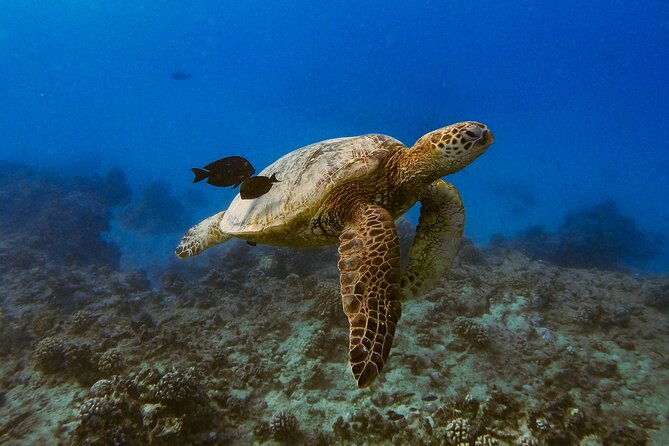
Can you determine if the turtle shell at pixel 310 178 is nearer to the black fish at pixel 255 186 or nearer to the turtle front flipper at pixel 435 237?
the black fish at pixel 255 186

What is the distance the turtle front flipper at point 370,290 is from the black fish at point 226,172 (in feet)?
5.01

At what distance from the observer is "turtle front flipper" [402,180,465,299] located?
3.97 meters

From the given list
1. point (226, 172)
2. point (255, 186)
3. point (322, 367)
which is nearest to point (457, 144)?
point (255, 186)

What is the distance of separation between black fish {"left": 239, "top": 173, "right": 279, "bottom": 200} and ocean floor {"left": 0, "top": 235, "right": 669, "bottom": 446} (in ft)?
7.68

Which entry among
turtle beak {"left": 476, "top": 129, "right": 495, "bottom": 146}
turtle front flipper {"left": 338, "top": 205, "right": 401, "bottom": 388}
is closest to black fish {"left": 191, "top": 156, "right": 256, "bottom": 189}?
turtle front flipper {"left": 338, "top": 205, "right": 401, "bottom": 388}

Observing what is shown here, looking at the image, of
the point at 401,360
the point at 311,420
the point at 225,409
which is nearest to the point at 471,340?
the point at 401,360

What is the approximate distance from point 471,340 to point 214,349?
14.3 feet

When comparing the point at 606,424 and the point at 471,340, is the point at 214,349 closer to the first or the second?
the point at 471,340

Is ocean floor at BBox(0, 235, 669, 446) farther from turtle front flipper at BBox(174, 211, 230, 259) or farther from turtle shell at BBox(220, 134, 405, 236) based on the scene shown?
turtle shell at BBox(220, 134, 405, 236)

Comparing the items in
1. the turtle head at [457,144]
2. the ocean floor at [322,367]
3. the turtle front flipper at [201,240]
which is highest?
the turtle head at [457,144]

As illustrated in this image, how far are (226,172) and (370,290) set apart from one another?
2241 millimetres

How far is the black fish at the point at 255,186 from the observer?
3697 millimetres

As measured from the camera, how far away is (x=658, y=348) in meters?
5.95

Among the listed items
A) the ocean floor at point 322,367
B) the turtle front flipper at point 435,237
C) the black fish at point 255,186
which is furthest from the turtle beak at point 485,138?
the ocean floor at point 322,367
